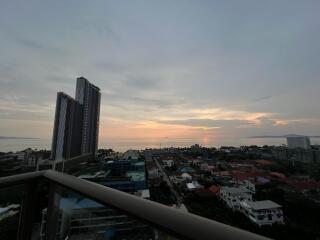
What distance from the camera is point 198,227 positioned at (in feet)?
0.93

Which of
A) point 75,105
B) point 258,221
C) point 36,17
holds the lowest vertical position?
point 258,221

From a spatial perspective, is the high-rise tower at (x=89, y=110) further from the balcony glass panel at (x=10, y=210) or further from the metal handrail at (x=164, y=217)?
the metal handrail at (x=164, y=217)

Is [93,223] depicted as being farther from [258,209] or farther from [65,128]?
[65,128]

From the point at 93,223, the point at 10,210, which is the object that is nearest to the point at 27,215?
the point at 10,210

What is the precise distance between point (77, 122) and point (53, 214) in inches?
850

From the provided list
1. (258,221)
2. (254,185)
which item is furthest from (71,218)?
(254,185)

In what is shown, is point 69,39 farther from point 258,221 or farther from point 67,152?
point 67,152

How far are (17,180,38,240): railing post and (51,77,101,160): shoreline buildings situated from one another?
697 inches

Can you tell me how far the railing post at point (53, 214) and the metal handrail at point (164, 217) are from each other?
203mm

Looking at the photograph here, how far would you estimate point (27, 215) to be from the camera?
740 millimetres

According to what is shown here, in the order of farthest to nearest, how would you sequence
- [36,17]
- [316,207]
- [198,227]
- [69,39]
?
[316,207], [69,39], [36,17], [198,227]

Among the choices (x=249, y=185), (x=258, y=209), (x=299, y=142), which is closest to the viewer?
(x=258, y=209)

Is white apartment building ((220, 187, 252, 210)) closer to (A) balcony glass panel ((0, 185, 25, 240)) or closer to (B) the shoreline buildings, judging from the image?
(A) balcony glass panel ((0, 185, 25, 240))

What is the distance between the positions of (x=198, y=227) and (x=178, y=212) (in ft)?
0.16
